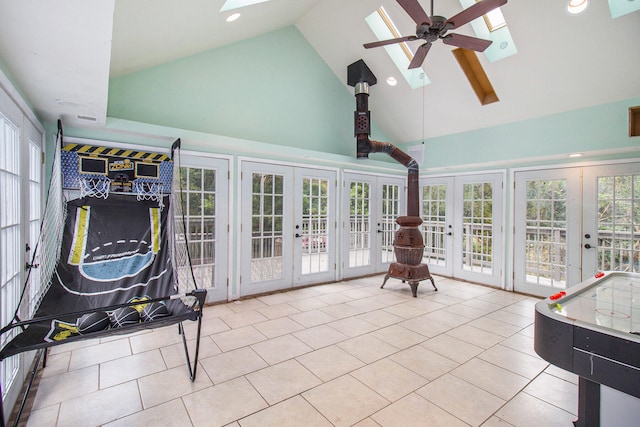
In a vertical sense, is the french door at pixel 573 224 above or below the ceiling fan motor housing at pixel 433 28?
below

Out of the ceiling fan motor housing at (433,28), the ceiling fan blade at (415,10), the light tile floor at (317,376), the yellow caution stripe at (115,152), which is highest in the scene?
the ceiling fan blade at (415,10)

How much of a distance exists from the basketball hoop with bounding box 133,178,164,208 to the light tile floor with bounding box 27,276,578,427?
1.50 meters

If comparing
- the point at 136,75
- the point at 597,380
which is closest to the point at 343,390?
the point at 597,380

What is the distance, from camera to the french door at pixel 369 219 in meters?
5.72

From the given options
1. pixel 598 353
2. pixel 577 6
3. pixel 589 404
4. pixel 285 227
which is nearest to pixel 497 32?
pixel 577 6

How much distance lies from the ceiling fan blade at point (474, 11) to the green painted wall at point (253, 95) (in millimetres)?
2891

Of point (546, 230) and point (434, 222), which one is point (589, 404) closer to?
point (546, 230)

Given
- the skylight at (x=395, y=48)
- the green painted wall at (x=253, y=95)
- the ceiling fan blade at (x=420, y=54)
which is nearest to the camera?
the ceiling fan blade at (x=420, y=54)

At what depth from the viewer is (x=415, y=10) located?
2.45 m

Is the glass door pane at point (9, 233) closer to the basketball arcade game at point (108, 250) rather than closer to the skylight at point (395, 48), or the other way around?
the basketball arcade game at point (108, 250)

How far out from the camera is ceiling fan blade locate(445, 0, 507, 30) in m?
2.36

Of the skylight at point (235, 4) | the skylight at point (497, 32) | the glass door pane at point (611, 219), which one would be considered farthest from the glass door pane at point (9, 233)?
the glass door pane at point (611, 219)

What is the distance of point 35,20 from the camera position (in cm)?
143

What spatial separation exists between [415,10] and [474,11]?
0.49 meters
